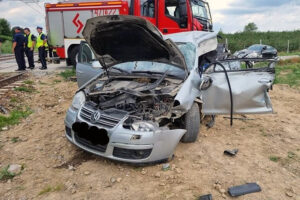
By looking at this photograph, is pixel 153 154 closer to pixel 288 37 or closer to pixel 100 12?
pixel 100 12

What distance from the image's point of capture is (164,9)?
868 cm

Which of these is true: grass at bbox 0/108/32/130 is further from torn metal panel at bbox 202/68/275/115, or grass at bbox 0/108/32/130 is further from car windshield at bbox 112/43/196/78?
torn metal panel at bbox 202/68/275/115

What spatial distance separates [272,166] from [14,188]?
295 centimetres

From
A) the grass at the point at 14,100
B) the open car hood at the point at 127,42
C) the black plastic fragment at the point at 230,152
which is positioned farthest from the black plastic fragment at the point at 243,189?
the grass at the point at 14,100

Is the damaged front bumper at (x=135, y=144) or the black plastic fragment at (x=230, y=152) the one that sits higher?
the damaged front bumper at (x=135, y=144)

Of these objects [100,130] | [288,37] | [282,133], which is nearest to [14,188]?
[100,130]

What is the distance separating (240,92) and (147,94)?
4.44 ft

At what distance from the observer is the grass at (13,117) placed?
4.70 meters

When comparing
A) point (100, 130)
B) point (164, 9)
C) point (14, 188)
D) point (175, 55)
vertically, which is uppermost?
point (164, 9)

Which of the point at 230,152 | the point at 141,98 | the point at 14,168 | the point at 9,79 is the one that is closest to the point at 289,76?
the point at 230,152

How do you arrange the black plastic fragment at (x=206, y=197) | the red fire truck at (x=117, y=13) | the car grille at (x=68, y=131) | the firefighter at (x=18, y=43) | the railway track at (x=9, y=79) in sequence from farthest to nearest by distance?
the firefighter at (x=18, y=43) < the red fire truck at (x=117, y=13) < the railway track at (x=9, y=79) < the car grille at (x=68, y=131) < the black plastic fragment at (x=206, y=197)

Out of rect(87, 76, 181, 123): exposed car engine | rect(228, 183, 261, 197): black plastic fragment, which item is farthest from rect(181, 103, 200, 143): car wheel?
rect(228, 183, 261, 197): black plastic fragment

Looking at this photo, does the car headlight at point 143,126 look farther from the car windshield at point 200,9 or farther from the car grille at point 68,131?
the car windshield at point 200,9

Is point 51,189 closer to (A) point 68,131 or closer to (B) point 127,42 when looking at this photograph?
(A) point 68,131
